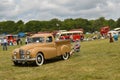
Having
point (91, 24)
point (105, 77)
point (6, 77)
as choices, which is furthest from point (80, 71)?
point (91, 24)

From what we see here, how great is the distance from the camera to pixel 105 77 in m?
12.8

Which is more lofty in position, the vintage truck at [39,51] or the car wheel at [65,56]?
the vintage truck at [39,51]

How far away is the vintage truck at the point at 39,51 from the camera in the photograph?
18078mm

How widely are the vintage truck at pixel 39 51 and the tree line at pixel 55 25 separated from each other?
131 m

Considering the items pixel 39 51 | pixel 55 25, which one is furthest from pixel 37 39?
pixel 55 25

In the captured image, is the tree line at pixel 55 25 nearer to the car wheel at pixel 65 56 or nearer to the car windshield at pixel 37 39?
the car wheel at pixel 65 56

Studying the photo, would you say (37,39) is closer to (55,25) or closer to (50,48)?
(50,48)

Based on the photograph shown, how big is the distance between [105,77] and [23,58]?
677 centimetres

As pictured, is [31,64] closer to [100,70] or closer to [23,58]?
[23,58]

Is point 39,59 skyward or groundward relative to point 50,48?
groundward

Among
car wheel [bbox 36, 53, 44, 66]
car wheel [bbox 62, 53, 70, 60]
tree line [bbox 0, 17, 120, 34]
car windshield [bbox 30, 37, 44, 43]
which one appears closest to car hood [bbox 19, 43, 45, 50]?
car windshield [bbox 30, 37, 44, 43]

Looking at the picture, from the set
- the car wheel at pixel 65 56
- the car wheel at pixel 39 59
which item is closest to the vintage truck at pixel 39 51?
the car wheel at pixel 39 59

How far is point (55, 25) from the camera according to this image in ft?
528

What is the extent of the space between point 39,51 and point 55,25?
142898 millimetres
